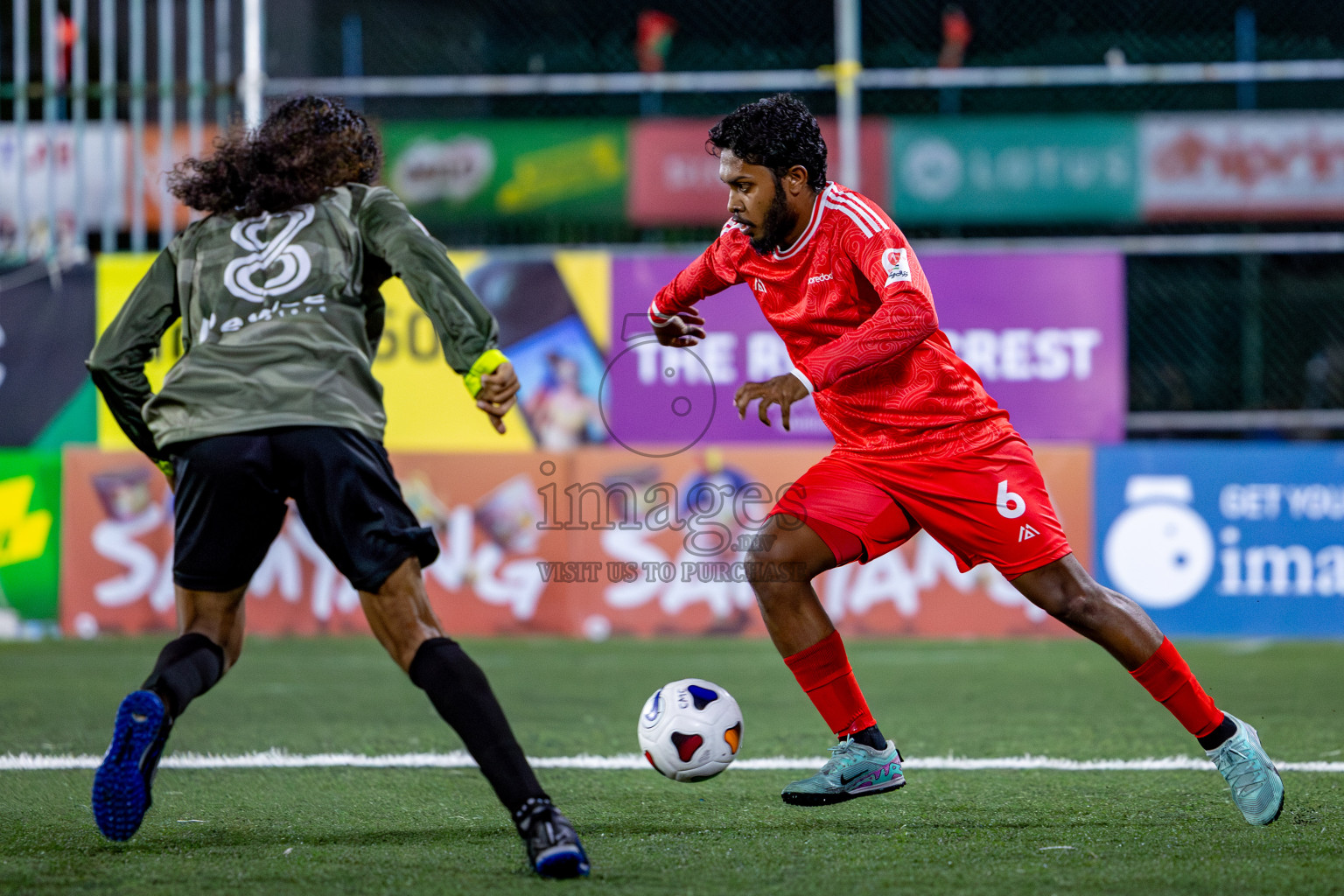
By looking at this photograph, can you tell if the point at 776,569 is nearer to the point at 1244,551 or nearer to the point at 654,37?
the point at 1244,551

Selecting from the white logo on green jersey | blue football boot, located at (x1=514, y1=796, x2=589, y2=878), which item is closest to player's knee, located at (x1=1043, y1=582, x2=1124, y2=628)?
blue football boot, located at (x1=514, y1=796, x2=589, y2=878)

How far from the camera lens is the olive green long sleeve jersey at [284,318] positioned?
3490 mm

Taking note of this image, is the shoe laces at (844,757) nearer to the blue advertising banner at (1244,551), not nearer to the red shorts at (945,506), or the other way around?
the red shorts at (945,506)

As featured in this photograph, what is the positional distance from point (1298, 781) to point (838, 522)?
5.22ft

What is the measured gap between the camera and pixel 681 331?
484 cm

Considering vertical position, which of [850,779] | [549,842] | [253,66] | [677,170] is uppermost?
[253,66]

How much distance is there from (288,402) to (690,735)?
4.63 feet

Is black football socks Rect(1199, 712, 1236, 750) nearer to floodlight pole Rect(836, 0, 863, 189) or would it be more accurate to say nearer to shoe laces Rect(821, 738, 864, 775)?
shoe laces Rect(821, 738, 864, 775)

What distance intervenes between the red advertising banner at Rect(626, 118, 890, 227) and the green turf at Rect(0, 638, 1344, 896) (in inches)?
197

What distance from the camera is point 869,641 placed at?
29.9ft

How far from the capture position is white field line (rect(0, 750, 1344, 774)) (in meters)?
4.88

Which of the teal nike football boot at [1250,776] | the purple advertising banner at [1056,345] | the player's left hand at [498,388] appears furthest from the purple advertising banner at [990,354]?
the player's left hand at [498,388]

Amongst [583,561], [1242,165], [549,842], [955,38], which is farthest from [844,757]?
[955,38]

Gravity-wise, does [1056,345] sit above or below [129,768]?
above
